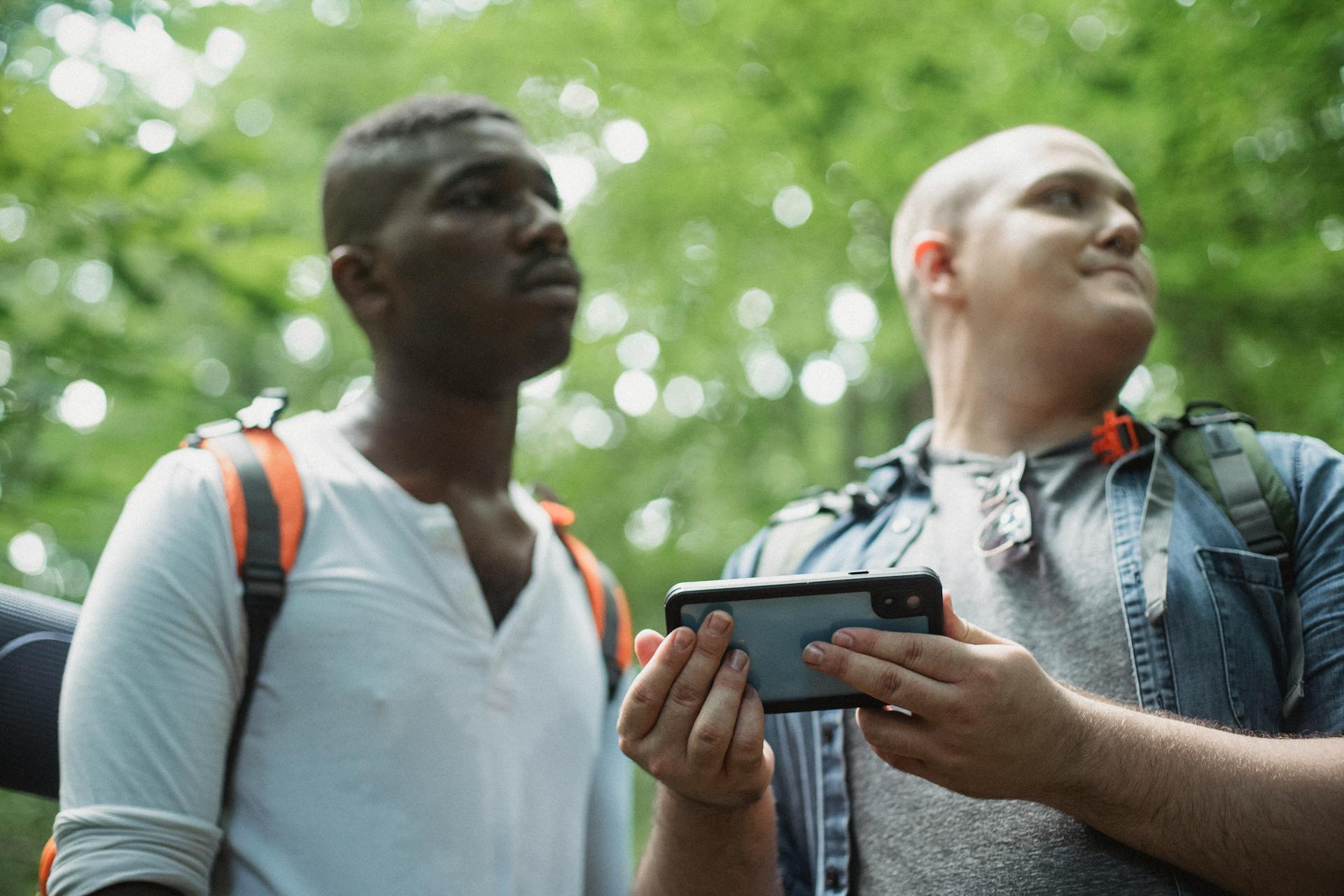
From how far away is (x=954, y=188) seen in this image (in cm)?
301

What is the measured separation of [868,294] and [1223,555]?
3588 mm

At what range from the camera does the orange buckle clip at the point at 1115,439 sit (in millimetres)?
2455

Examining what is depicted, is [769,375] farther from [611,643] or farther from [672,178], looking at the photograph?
[611,643]

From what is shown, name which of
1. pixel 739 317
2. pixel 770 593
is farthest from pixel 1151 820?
pixel 739 317

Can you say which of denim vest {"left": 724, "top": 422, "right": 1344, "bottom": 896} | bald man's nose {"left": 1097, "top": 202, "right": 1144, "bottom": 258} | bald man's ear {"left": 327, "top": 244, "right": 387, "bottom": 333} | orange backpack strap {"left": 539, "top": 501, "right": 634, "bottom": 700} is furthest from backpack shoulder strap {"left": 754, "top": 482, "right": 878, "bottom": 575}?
bald man's ear {"left": 327, "top": 244, "right": 387, "bottom": 333}

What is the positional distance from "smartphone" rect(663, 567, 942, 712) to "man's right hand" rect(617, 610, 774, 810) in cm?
4

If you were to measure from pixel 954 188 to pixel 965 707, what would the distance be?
1.77 m

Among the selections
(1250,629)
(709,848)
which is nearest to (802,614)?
(709,848)

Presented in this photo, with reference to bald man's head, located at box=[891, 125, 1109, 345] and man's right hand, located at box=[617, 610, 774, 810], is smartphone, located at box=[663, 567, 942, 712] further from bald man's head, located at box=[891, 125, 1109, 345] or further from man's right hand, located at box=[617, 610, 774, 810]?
bald man's head, located at box=[891, 125, 1109, 345]

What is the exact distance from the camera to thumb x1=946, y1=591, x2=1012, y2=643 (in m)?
1.80

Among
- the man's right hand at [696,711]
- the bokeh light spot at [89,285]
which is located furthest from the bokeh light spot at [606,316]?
the man's right hand at [696,711]

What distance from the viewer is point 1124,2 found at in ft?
14.0

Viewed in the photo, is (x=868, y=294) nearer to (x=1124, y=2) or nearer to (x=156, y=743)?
(x=1124, y=2)

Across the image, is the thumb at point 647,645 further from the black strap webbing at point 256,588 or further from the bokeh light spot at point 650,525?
the bokeh light spot at point 650,525
